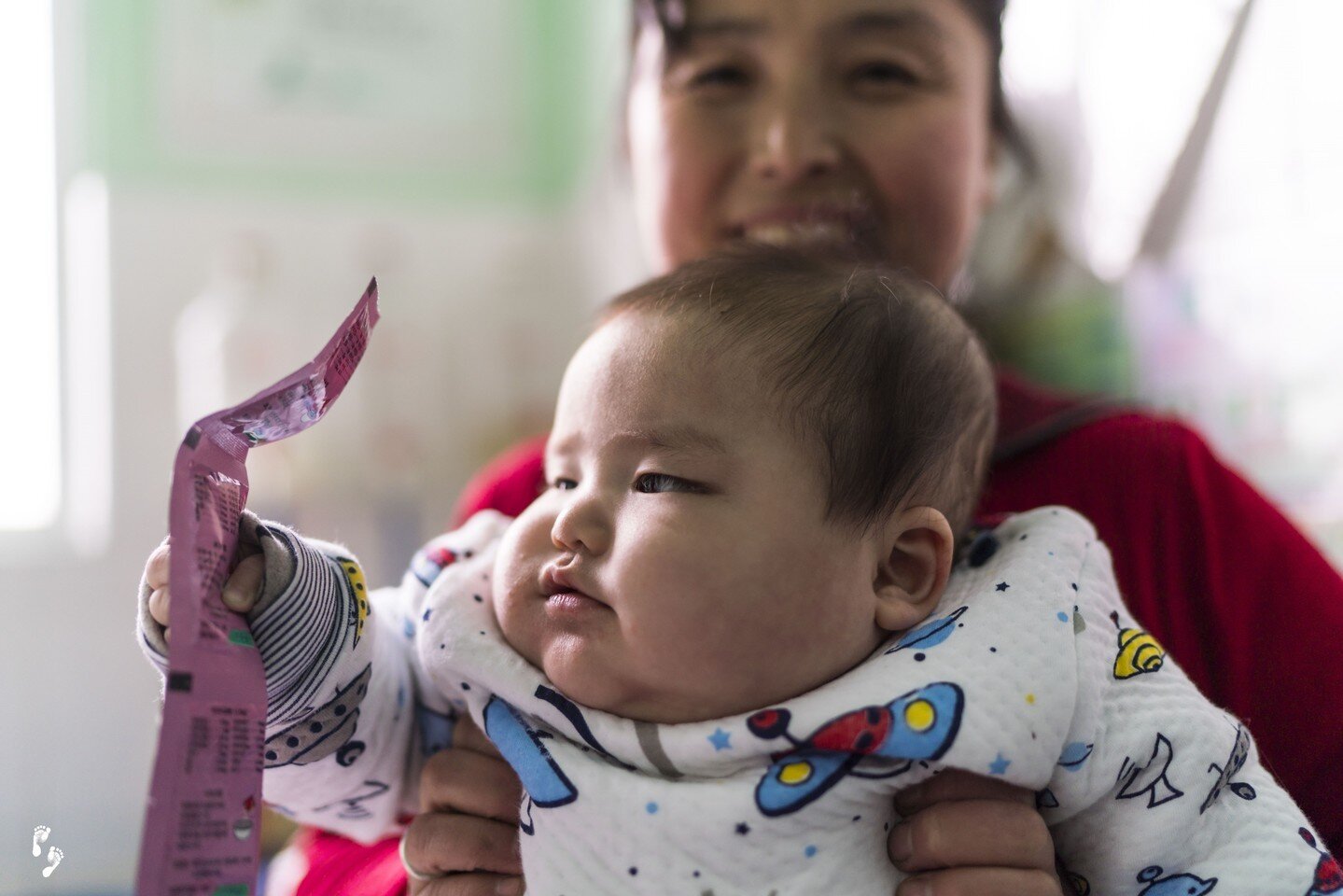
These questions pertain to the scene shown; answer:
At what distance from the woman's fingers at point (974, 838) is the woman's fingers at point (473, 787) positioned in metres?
0.24

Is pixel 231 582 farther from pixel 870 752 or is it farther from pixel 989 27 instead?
pixel 989 27

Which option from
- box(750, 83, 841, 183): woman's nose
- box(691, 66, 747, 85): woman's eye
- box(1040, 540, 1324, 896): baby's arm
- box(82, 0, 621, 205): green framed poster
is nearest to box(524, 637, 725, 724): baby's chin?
box(1040, 540, 1324, 896): baby's arm

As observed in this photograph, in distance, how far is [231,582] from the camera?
0.55 metres

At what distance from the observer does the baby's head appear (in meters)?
0.60

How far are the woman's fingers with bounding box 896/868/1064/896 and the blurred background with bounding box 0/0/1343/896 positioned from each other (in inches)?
24.5

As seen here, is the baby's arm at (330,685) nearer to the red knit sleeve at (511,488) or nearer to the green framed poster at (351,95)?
the red knit sleeve at (511,488)

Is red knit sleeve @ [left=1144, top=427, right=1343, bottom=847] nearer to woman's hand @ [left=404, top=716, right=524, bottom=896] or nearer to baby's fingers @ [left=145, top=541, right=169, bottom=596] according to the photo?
woman's hand @ [left=404, top=716, right=524, bottom=896]

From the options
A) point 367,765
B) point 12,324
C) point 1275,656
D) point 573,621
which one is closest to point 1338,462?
point 1275,656

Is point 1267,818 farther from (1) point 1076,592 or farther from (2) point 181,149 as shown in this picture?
(2) point 181,149

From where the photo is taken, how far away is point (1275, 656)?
792 millimetres

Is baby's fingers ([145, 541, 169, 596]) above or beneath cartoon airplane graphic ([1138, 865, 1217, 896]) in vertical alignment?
above

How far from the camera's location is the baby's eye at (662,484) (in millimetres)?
630

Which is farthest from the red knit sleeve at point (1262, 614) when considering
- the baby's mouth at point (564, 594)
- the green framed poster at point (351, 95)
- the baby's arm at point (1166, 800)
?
the green framed poster at point (351, 95)

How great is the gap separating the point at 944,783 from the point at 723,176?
609mm
